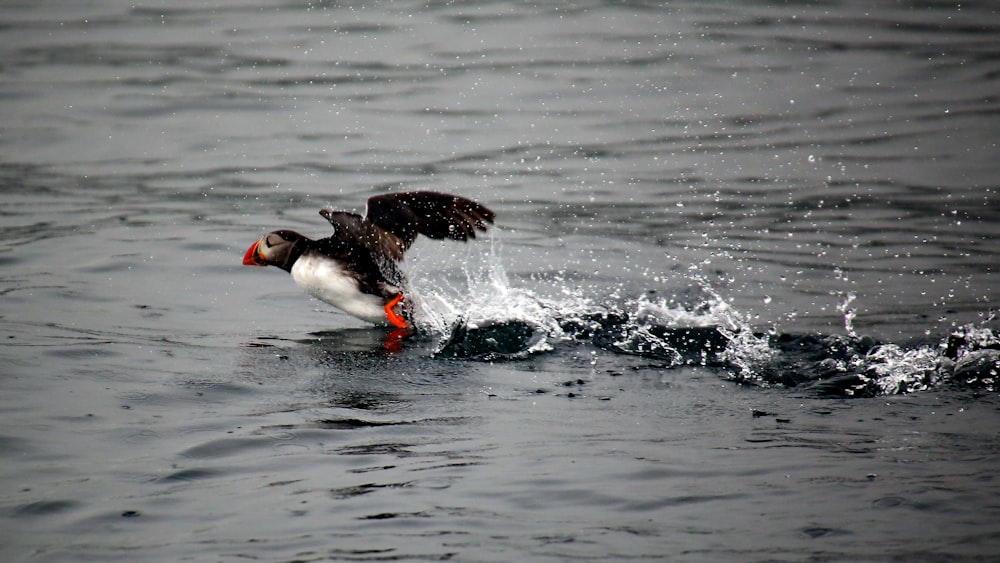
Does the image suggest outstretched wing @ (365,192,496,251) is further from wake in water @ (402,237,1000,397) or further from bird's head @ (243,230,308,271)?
bird's head @ (243,230,308,271)

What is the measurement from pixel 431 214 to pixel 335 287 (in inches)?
31.8

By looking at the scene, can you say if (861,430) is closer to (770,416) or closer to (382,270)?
(770,416)

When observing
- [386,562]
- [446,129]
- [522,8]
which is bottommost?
[386,562]

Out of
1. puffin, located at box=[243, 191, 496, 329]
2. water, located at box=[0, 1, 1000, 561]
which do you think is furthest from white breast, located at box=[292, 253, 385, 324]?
water, located at box=[0, 1, 1000, 561]

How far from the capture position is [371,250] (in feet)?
24.0

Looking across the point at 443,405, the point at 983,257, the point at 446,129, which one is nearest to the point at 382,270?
the point at 443,405

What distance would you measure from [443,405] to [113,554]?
6.03 ft

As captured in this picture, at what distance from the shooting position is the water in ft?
13.9

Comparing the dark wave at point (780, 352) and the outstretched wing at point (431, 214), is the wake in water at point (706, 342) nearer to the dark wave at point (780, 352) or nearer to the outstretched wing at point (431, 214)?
the dark wave at point (780, 352)

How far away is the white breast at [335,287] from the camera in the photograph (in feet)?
23.6

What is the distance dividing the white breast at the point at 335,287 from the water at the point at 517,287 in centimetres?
14

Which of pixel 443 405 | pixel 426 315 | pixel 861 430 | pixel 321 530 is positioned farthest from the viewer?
pixel 426 315

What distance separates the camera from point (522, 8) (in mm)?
15930

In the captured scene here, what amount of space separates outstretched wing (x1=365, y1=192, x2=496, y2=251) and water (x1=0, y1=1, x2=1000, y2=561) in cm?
52
